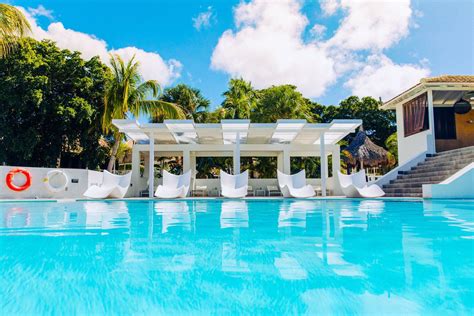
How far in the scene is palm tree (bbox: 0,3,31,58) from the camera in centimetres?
1245

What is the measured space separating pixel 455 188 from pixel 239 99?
14.4 m

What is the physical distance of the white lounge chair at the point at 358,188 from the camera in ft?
39.2

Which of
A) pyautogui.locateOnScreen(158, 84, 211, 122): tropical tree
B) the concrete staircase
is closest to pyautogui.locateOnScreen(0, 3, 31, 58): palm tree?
pyautogui.locateOnScreen(158, 84, 211, 122): tropical tree

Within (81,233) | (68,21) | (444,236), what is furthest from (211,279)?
(68,21)

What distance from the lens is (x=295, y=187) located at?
13336 millimetres

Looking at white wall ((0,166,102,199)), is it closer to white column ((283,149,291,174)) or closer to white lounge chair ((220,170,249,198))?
white lounge chair ((220,170,249,198))

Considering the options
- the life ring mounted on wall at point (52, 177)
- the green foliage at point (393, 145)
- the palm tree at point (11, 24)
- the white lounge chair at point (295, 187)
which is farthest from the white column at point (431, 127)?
the palm tree at point (11, 24)

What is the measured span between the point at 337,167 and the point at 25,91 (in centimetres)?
1549

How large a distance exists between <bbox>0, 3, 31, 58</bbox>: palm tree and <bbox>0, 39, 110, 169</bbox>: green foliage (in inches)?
152

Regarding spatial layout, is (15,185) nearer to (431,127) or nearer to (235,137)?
(235,137)

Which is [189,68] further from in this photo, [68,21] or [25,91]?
[25,91]

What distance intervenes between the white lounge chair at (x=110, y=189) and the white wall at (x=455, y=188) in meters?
10.6

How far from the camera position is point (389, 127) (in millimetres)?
30344

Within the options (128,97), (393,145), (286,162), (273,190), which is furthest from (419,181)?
(393,145)
